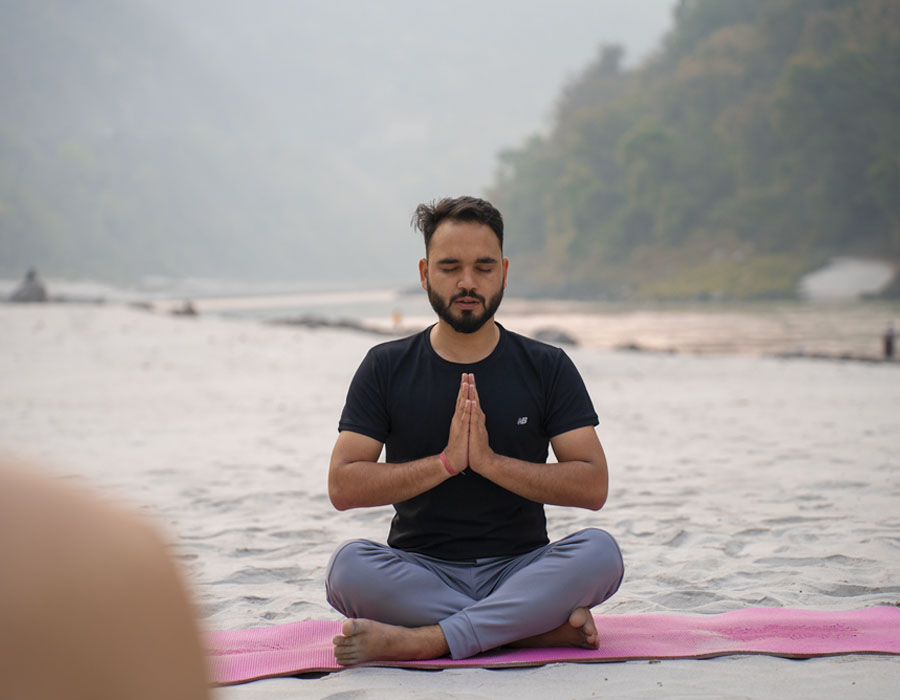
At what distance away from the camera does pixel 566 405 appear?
2316 millimetres

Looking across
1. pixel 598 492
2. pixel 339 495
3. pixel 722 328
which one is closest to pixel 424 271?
pixel 339 495

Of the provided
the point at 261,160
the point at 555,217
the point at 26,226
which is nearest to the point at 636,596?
the point at 555,217

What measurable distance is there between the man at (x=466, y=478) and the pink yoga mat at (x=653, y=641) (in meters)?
0.07

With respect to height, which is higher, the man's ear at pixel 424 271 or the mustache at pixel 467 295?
the man's ear at pixel 424 271

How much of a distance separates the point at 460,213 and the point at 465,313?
0.28 meters

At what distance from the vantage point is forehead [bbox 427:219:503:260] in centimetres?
226

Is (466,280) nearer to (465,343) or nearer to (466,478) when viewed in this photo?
(465,343)

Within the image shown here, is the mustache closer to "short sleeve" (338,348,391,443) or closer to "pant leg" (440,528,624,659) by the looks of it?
"short sleeve" (338,348,391,443)

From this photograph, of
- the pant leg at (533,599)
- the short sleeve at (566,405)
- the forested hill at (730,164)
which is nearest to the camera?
the pant leg at (533,599)

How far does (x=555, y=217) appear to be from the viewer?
208ft

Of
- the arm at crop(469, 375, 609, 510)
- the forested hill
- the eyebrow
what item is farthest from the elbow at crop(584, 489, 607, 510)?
the forested hill

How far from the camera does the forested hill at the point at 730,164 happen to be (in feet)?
149

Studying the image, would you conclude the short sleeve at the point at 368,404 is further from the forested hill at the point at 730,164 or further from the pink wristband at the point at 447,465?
the forested hill at the point at 730,164

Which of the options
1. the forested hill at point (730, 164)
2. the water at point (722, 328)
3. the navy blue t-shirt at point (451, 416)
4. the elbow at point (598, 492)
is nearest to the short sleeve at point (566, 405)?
the navy blue t-shirt at point (451, 416)
